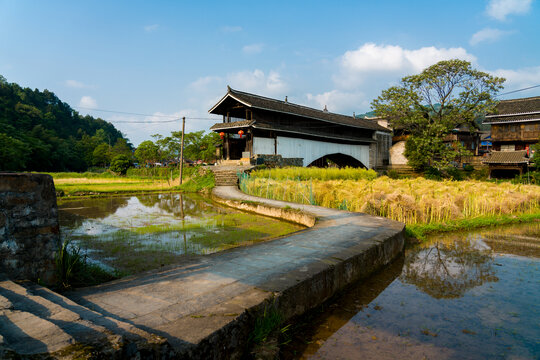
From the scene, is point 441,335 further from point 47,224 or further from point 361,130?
point 361,130

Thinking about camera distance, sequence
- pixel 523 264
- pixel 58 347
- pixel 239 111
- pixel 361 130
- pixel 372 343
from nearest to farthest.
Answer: pixel 58 347, pixel 372 343, pixel 523 264, pixel 239 111, pixel 361 130

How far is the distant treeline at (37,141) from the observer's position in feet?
104

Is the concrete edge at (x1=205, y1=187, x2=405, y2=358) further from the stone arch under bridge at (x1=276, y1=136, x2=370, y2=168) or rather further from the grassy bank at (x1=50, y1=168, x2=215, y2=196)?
the stone arch under bridge at (x1=276, y1=136, x2=370, y2=168)

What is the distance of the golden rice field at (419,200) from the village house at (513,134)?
59.1ft

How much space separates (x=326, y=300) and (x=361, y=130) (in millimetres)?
29944

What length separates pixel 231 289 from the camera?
2.93m

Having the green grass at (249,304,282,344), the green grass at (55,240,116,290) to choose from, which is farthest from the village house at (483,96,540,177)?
the green grass at (55,240,116,290)

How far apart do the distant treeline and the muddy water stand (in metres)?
36.9

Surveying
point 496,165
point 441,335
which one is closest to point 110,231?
point 441,335

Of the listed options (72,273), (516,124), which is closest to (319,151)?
(516,124)

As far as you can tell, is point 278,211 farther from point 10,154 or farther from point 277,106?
point 10,154

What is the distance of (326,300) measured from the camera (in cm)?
356

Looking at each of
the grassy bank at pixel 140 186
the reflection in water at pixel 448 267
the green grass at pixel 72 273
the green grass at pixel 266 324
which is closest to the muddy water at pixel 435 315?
the reflection in water at pixel 448 267

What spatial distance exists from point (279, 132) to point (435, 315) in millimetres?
20913
